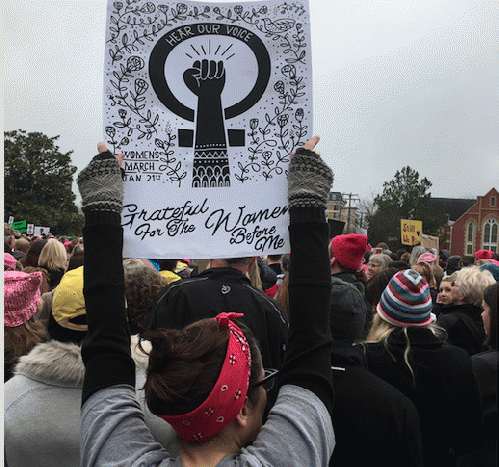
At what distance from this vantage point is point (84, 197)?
1.47 meters

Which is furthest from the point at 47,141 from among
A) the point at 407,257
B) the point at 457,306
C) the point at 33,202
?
the point at 457,306

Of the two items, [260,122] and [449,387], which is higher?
[260,122]

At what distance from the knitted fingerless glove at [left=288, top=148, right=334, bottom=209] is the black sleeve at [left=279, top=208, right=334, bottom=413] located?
27 mm

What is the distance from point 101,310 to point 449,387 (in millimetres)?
1979

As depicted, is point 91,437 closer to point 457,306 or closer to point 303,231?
point 303,231

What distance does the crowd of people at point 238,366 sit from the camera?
1175 mm

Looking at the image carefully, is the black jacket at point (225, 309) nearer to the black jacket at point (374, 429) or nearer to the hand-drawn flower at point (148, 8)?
→ the black jacket at point (374, 429)

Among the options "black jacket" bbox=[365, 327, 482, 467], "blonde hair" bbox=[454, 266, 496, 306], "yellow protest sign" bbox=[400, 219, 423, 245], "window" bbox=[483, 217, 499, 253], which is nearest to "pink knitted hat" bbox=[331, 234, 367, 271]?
"blonde hair" bbox=[454, 266, 496, 306]

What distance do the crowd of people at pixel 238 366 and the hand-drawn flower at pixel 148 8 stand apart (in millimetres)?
680

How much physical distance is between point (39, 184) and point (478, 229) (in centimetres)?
5798

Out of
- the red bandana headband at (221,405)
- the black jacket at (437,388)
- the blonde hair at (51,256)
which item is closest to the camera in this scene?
the red bandana headband at (221,405)

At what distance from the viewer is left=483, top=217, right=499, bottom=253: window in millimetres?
71062

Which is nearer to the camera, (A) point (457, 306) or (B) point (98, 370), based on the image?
(B) point (98, 370)

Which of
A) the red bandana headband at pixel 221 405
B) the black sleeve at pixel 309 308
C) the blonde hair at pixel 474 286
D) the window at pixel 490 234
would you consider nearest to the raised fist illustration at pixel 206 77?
the black sleeve at pixel 309 308
